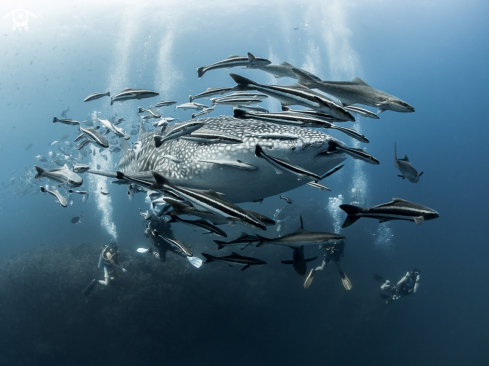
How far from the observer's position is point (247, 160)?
2533 millimetres

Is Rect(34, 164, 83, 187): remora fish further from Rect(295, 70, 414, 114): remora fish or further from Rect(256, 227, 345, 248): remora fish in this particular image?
Rect(295, 70, 414, 114): remora fish

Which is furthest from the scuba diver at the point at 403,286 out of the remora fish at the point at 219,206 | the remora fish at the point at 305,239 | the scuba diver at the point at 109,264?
the remora fish at the point at 219,206

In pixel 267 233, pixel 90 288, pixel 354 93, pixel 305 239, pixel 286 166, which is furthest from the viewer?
pixel 267 233

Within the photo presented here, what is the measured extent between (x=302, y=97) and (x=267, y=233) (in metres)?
16.5

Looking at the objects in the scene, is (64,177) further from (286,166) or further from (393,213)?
(393,213)

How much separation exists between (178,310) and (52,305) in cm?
556

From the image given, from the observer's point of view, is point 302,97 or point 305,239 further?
point 305,239

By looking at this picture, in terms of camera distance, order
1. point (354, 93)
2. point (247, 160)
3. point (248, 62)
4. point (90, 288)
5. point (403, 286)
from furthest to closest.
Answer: point (403, 286), point (90, 288), point (248, 62), point (247, 160), point (354, 93)

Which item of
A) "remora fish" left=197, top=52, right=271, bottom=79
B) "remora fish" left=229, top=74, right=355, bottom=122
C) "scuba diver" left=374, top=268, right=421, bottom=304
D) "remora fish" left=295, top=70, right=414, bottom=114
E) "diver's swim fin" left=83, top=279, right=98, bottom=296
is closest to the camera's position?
"remora fish" left=229, top=74, right=355, bottom=122

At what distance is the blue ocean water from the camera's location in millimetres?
10508

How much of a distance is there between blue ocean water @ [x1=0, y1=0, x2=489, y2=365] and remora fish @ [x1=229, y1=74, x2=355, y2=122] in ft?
34.2

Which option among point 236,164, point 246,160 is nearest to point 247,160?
point 246,160

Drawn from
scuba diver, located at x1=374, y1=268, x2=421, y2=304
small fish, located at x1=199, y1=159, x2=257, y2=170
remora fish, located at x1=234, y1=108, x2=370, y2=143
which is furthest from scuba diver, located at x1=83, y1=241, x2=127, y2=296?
scuba diver, located at x1=374, y1=268, x2=421, y2=304

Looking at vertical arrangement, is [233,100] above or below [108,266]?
above
